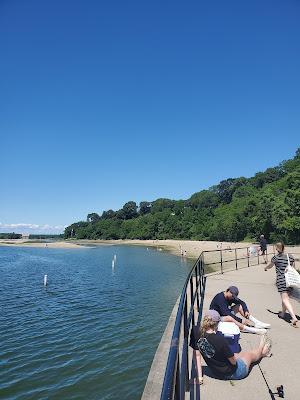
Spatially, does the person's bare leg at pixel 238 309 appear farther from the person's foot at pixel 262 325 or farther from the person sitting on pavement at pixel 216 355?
the person sitting on pavement at pixel 216 355

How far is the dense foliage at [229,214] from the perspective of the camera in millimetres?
53691

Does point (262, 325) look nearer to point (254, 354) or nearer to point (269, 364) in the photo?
point (269, 364)

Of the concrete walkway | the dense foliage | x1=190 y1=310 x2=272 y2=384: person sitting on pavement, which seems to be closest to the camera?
the concrete walkway

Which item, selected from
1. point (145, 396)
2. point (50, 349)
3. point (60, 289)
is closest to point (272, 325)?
point (145, 396)

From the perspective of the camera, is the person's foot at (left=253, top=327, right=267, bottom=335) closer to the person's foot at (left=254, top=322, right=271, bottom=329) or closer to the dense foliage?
the person's foot at (left=254, top=322, right=271, bottom=329)

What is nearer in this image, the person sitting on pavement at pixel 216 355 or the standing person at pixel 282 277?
the person sitting on pavement at pixel 216 355

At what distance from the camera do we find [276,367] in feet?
18.1

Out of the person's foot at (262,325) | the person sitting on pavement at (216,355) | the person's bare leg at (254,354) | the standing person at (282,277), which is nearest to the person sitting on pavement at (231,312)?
the person's foot at (262,325)

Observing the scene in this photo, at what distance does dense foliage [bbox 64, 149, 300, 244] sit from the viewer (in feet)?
176

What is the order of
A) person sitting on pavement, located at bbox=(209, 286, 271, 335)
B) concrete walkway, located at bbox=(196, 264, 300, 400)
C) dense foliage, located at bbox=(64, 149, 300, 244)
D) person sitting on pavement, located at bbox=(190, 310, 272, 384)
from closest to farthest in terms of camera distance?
concrete walkway, located at bbox=(196, 264, 300, 400) → person sitting on pavement, located at bbox=(190, 310, 272, 384) → person sitting on pavement, located at bbox=(209, 286, 271, 335) → dense foliage, located at bbox=(64, 149, 300, 244)

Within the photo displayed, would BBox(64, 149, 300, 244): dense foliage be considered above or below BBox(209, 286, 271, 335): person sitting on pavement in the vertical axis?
above

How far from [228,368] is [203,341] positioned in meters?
0.52

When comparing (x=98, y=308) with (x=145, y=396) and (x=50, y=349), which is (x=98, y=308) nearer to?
(x=50, y=349)

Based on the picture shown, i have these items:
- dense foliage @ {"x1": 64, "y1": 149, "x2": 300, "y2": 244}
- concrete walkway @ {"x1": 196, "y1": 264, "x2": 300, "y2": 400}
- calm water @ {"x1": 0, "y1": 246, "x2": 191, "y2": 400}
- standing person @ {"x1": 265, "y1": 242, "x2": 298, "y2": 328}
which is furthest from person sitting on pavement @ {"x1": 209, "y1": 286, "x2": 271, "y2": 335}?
dense foliage @ {"x1": 64, "y1": 149, "x2": 300, "y2": 244}
